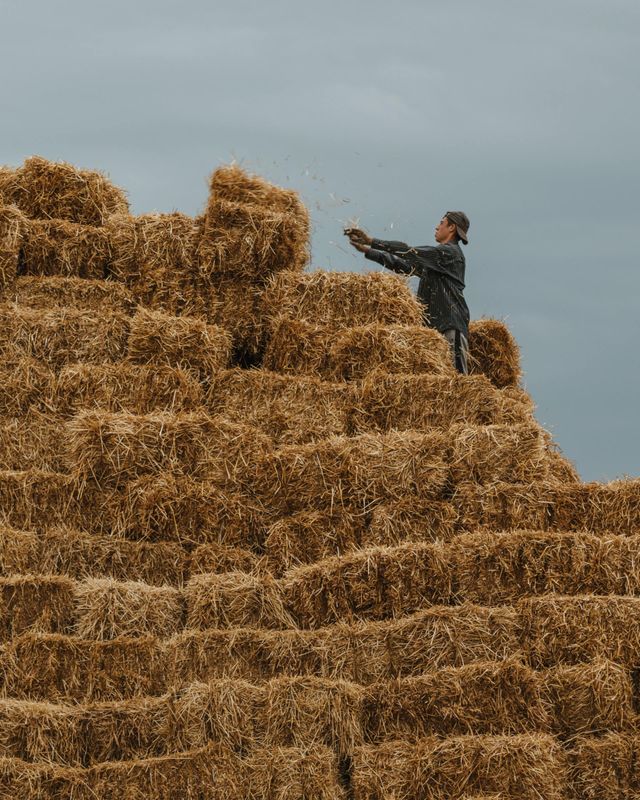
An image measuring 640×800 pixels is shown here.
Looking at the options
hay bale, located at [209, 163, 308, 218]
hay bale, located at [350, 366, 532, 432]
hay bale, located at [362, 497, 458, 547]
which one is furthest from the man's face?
hay bale, located at [362, 497, 458, 547]

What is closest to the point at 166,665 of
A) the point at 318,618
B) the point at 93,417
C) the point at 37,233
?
the point at 318,618

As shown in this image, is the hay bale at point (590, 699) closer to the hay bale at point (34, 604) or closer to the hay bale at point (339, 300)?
the hay bale at point (34, 604)

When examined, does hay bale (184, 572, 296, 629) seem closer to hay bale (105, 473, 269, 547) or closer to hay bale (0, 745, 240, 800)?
hay bale (105, 473, 269, 547)

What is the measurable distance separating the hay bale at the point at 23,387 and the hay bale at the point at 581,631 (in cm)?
484

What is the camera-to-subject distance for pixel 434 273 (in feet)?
47.3

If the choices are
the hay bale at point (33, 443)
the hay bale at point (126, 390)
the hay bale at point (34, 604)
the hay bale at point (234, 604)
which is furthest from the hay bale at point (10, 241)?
the hay bale at point (234, 604)

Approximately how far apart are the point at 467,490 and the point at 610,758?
103 inches

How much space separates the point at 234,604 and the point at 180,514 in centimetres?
119

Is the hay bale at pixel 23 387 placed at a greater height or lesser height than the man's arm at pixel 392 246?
lesser

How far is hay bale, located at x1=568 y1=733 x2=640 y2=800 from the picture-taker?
9.04m

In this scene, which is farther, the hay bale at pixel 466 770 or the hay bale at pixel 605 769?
the hay bale at pixel 605 769

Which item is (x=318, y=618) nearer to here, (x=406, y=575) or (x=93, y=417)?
(x=406, y=575)

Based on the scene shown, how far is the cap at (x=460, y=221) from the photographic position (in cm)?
1473

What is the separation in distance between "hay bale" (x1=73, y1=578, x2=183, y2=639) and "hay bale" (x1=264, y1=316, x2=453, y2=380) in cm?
328
